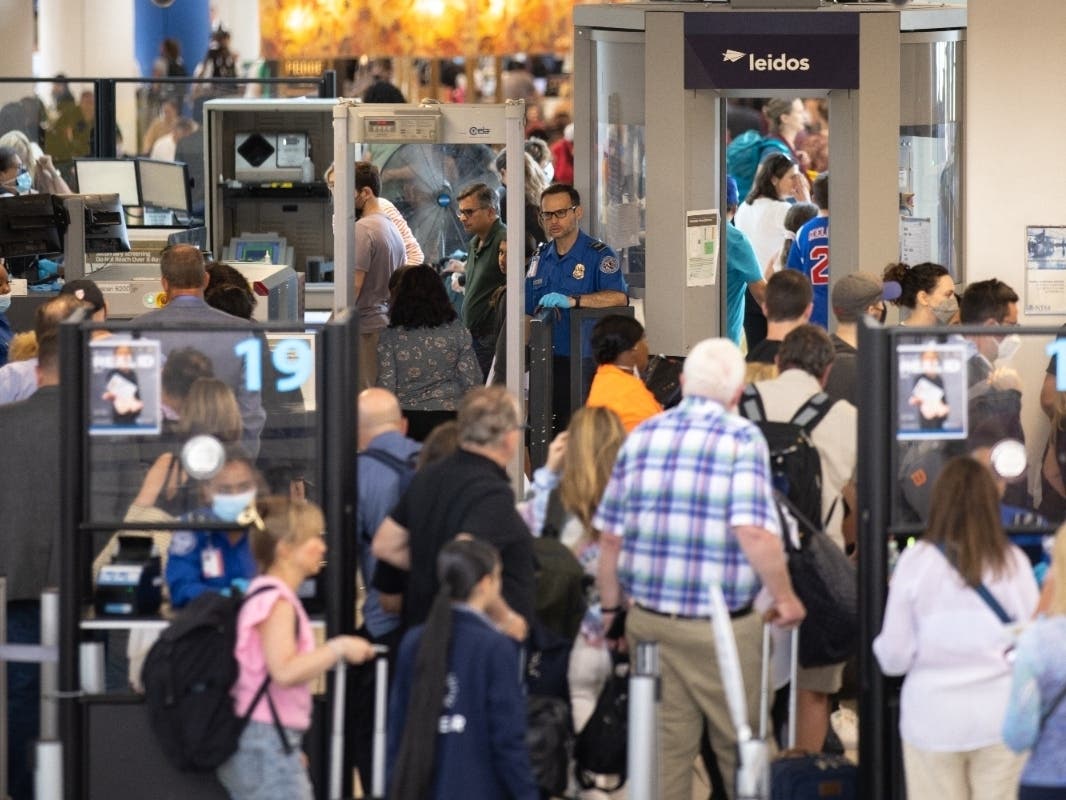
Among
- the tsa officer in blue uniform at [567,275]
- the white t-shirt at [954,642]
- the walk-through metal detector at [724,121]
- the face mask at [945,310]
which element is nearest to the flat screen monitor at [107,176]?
the walk-through metal detector at [724,121]

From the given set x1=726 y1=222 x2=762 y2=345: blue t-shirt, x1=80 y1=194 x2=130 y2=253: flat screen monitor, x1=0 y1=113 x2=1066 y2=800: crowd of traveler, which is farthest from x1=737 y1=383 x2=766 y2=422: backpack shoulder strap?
x1=80 y1=194 x2=130 y2=253: flat screen monitor

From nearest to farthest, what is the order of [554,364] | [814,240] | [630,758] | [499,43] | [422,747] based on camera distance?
[422,747], [630,758], [554,364], [814,240], [499,43]

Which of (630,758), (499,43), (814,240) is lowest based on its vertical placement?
(630,758)

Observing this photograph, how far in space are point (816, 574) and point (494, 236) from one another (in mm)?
3849

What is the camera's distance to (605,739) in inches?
193

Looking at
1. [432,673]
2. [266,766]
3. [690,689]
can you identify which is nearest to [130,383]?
[266,766]

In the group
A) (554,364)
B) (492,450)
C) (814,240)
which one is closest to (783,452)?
(492,450)

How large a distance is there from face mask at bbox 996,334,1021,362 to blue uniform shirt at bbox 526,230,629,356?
350cm

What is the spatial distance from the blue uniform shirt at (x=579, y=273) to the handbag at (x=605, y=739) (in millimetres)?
3529

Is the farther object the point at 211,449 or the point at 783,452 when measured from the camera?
the point at 783,452

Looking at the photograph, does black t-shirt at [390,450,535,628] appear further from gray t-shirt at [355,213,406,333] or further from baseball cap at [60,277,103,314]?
gray t-shirt at [355,213,406,333]

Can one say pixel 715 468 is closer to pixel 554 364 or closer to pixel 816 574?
pixel 816 574

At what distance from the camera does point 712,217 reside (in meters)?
8.73

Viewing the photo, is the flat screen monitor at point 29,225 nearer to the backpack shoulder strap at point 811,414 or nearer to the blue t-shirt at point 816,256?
the blue t-shirt at point 816,256
